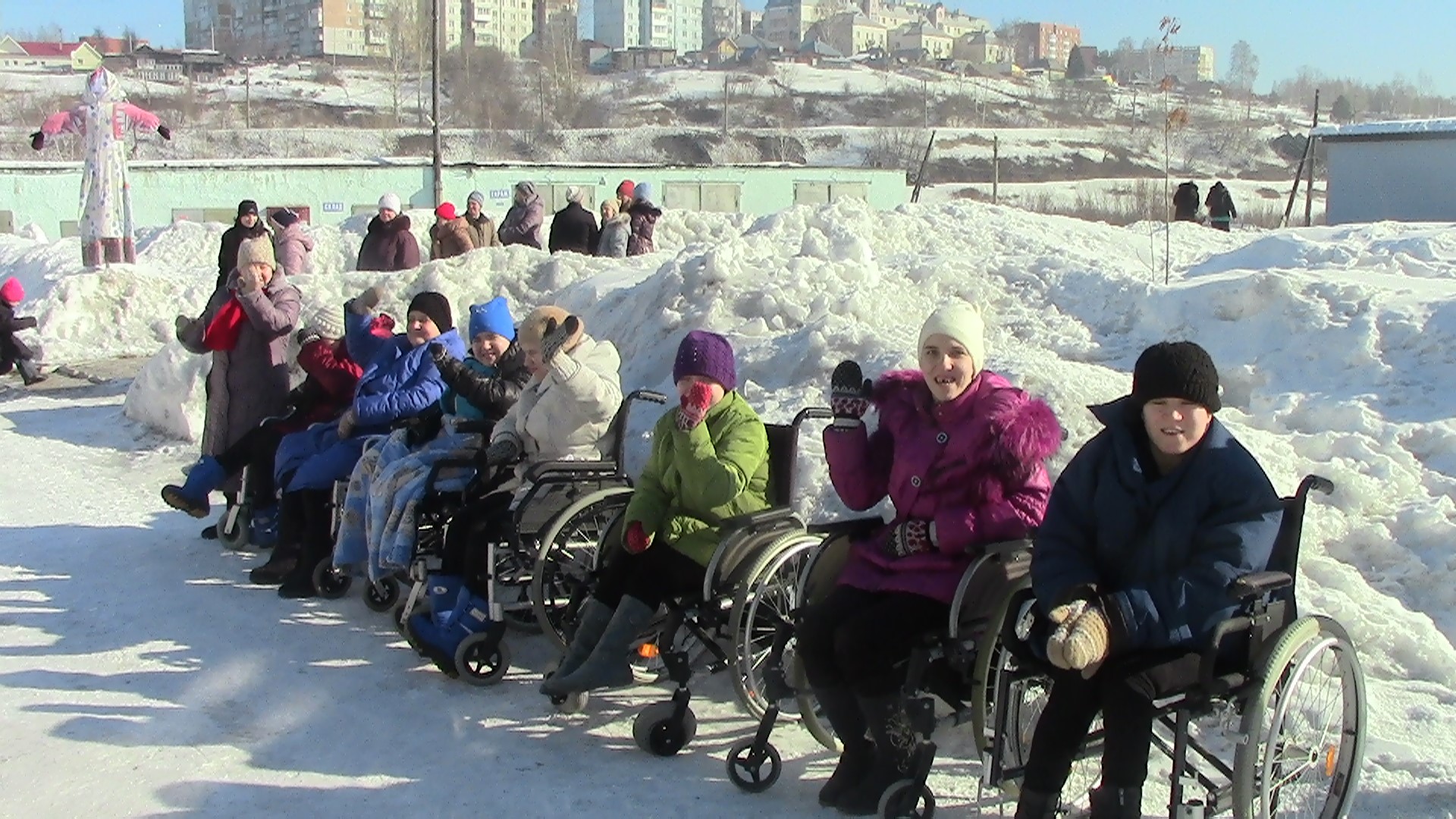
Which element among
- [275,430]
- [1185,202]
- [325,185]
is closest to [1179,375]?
[275,430]

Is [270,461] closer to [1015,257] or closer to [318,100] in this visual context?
[1015,257]

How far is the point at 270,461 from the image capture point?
7.76 metres

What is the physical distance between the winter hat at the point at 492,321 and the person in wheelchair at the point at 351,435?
209 mm

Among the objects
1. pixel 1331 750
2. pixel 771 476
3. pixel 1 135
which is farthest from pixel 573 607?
pixel 1 135

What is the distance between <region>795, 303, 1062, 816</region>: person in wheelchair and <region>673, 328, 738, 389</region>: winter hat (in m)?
0.78

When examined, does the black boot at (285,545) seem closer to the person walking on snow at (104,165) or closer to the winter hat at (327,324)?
the winter hat at (327,324)

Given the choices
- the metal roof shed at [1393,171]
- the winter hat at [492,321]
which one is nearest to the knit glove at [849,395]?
the winter hat at [492,321]

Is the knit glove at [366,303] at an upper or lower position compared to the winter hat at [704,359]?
lower

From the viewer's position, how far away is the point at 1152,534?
3.73 meters

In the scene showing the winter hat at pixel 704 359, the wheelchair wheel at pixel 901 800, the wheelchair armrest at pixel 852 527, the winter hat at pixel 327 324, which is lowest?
the wheelchair wheel at pixel 901 800

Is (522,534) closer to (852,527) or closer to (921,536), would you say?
(852,527)

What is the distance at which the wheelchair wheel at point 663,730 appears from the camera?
4.73 m

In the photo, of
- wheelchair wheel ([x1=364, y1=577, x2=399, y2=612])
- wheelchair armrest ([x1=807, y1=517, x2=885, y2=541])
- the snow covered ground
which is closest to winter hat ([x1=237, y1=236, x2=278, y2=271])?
the snow covered ground

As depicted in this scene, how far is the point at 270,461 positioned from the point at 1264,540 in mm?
5655
